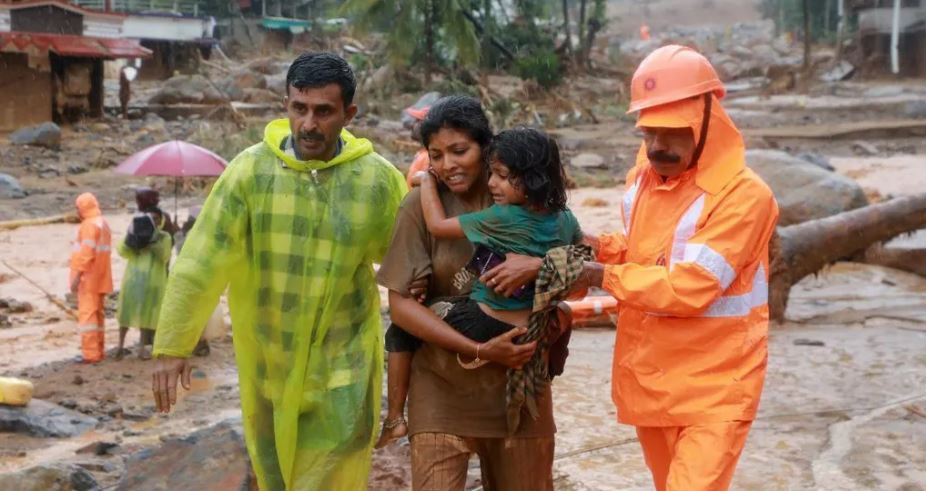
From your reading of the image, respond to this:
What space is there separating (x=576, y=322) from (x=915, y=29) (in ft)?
90.9

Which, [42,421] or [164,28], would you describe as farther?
[164,28]

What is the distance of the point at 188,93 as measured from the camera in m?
33.4

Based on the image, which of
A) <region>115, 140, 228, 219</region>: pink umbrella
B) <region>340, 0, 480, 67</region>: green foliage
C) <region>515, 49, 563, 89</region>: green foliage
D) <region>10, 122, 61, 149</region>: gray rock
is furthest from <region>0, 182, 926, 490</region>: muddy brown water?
<region>515, 49, 563, 89</region>: green foliage

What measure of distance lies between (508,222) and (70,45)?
86.8 feet

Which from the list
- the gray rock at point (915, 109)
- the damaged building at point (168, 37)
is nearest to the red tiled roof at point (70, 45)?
the damaged building at point (168, 37)

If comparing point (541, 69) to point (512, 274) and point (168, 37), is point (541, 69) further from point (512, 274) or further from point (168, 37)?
point (512, 274)

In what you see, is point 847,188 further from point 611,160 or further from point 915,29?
point 915,29

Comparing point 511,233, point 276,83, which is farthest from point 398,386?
point 276,83

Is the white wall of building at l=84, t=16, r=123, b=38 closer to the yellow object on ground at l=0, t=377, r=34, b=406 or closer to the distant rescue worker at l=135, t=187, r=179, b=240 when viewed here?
the distant rescue worker at l=135, t=187, r=179, b=240

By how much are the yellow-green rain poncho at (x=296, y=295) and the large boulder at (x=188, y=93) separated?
95.5 feet

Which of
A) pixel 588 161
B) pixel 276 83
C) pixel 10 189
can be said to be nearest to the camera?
pixel 10 189

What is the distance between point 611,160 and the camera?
22.2 m

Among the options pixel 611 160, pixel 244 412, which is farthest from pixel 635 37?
pixel 244 412

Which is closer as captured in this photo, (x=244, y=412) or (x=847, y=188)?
(x=244, y=412)
